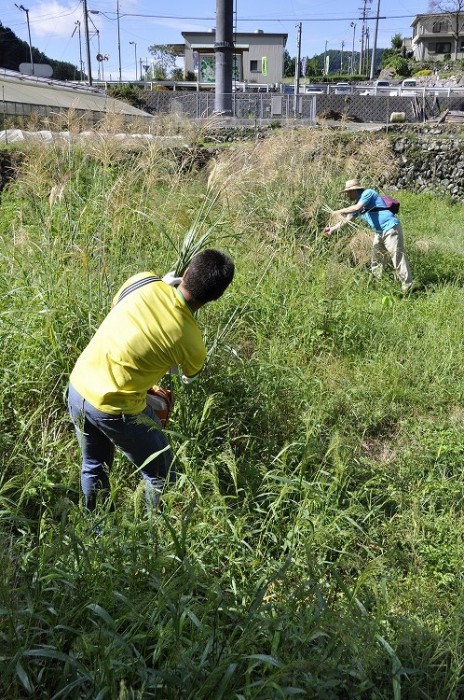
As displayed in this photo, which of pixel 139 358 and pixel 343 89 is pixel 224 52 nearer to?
Result: pixel 139 358

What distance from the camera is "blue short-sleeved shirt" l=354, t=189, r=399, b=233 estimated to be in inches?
278

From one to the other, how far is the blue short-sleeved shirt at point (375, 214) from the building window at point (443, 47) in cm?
6960

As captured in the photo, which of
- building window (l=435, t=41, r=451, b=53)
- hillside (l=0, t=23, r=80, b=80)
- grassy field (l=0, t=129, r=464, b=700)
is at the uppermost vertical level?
building window (l=435, t=41, r=451, b=53)

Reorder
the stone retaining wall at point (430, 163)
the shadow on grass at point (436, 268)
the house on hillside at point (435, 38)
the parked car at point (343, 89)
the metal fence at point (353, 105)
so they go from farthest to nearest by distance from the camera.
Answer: the house on hillside at point (435, 38) < the parked car at point (343, 89) < the metal fence at point (353, 105) < the stone retaining wall at point (430, 163) < the shadow on grass at point (436, 268)

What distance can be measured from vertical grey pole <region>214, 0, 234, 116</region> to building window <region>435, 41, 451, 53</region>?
5943 cm

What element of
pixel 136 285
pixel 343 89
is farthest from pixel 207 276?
pixel 343 89

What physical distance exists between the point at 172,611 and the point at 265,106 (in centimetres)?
2139

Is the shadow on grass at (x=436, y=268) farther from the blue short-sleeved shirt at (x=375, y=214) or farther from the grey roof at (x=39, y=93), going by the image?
the grey roof at (x=39, y=93)

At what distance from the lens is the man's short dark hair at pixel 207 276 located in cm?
287

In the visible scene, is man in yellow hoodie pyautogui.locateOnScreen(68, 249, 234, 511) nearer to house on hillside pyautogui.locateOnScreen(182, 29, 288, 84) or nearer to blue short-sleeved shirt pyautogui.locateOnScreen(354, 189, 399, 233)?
blue short-sleeved shirt pyautogui.locateOnScreen(354, 189, 399, 233)

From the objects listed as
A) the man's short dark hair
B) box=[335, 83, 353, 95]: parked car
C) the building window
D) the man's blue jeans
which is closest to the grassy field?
the man's blue jeans

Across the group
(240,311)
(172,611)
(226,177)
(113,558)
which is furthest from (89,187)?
(172,611)

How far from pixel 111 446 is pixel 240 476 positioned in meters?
0.73

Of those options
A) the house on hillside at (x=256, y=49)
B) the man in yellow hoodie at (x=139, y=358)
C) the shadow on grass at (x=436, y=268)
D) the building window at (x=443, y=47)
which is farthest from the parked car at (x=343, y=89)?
the building window at (x=443, y=47)
